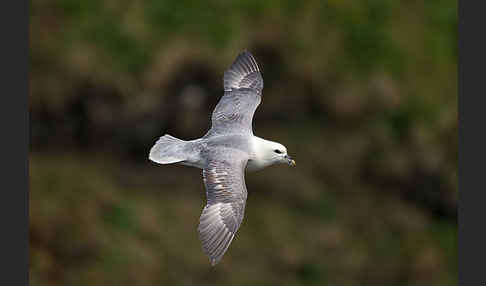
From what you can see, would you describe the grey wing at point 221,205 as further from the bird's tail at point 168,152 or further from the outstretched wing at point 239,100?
the outstretched wing at point 239,100

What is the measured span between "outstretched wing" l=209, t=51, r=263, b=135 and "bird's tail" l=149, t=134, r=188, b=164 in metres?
0.38

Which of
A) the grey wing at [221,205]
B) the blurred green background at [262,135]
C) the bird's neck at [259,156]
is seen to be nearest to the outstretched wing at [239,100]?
the bird's neck at [259,156]

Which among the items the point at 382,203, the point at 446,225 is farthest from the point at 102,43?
the point at 446,225

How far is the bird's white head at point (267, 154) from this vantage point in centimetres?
611

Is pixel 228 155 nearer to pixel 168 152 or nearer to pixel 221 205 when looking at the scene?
pixel 221 205

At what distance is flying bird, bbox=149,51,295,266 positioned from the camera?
18.1ft

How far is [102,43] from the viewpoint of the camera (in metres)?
10.2

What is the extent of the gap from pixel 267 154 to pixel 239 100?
900mm

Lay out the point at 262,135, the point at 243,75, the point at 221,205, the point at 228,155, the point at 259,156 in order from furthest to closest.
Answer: the point at 262,135 → the point at 243,75 → the point at 259,156 → the point at 228,155 → the point at 221,205

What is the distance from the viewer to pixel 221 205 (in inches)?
221

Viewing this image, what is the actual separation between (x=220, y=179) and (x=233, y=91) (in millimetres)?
1503

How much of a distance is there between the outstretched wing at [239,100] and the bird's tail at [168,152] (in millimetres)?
376

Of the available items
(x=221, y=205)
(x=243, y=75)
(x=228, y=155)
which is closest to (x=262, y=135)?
(x=243, y=75)

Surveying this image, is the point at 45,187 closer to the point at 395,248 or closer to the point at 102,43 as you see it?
the point at 102,43
